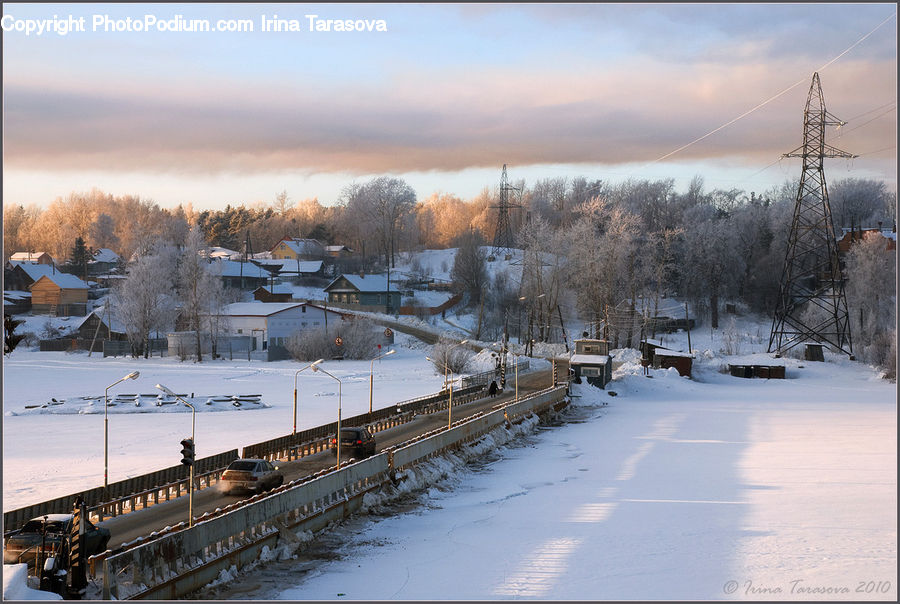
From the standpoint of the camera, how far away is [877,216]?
14675cm

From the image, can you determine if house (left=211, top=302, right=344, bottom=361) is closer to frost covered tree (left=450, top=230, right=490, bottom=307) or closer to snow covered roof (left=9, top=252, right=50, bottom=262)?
frost covered tree (left=450, top=230, right=490, bottom=307)

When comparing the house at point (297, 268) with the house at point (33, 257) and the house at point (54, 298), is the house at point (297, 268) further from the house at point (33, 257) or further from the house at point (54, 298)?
the house at point (33, 257)

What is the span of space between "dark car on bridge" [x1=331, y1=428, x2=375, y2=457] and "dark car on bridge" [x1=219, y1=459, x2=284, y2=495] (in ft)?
22.8

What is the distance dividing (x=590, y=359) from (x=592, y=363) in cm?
93

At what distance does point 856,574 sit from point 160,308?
324 feet

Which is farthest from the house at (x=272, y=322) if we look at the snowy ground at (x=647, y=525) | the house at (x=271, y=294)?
the snowy ground at (x=647, y=525)

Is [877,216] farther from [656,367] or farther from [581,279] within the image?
[656,367]

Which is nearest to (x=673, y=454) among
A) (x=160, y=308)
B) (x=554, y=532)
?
(x=554, y=532)

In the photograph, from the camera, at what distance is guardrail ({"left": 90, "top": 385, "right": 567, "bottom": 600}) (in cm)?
2097

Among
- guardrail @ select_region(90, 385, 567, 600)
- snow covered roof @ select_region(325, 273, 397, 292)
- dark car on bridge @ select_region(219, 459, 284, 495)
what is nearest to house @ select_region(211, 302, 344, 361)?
snow covered roof @ select_region(325, 273, 397, 292)

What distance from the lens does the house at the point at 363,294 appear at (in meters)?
135

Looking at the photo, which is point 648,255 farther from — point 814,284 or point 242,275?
point 242,275

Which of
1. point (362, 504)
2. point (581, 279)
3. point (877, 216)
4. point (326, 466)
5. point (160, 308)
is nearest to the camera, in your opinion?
point (362, 504)

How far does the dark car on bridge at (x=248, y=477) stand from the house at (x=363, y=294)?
338ft
